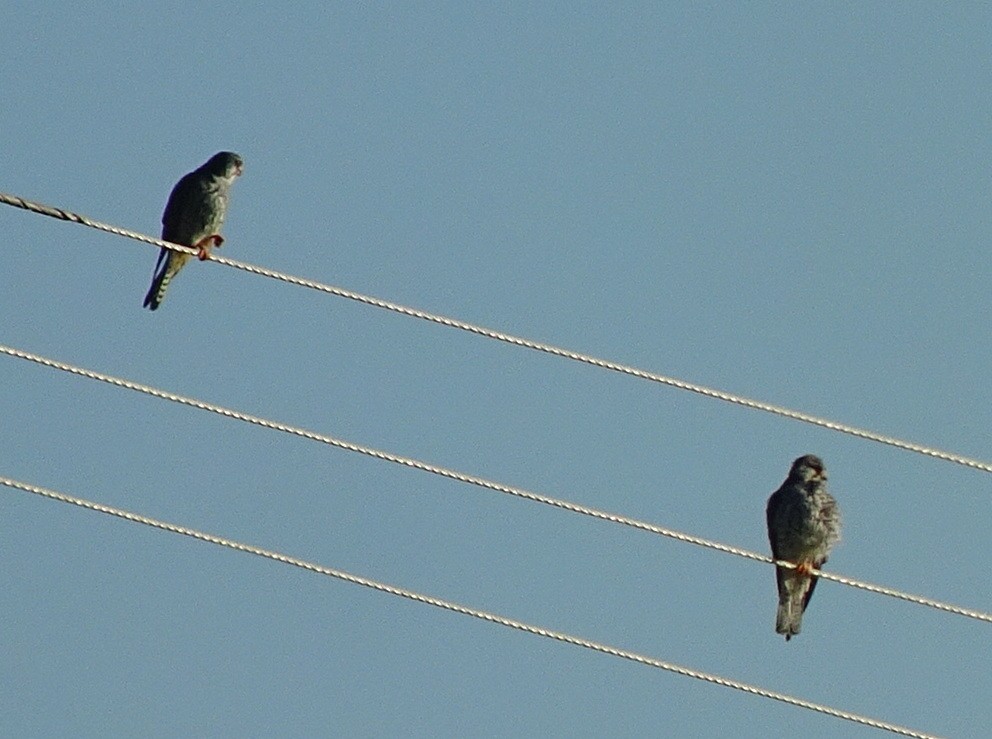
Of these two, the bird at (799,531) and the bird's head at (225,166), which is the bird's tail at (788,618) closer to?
the bird at (799,531)

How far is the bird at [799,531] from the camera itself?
16.2 m

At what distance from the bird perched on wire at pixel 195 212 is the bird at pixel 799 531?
4263 mm

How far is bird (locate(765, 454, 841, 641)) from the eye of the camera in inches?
639

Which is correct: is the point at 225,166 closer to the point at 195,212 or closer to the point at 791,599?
the point at 195,212

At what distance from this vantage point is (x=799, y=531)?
16531mm

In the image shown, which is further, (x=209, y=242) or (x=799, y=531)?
(x=799, y=531)

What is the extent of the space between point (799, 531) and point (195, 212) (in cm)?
464

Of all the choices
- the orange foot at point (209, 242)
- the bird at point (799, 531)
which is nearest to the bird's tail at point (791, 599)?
the bird at point (799, 531)

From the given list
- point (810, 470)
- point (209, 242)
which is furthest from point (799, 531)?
point (209, 242)

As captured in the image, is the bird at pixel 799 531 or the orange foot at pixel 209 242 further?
the bird at pixel 799 531

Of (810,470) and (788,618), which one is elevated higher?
(810,470)

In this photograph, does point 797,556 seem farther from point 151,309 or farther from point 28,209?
point 28,209

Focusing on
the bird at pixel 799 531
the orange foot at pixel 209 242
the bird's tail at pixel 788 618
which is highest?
the orange foot at pixel 209 242

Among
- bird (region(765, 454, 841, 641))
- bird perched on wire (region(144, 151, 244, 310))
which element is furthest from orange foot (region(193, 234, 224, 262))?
bird (region(765, 454, 841, 641))
